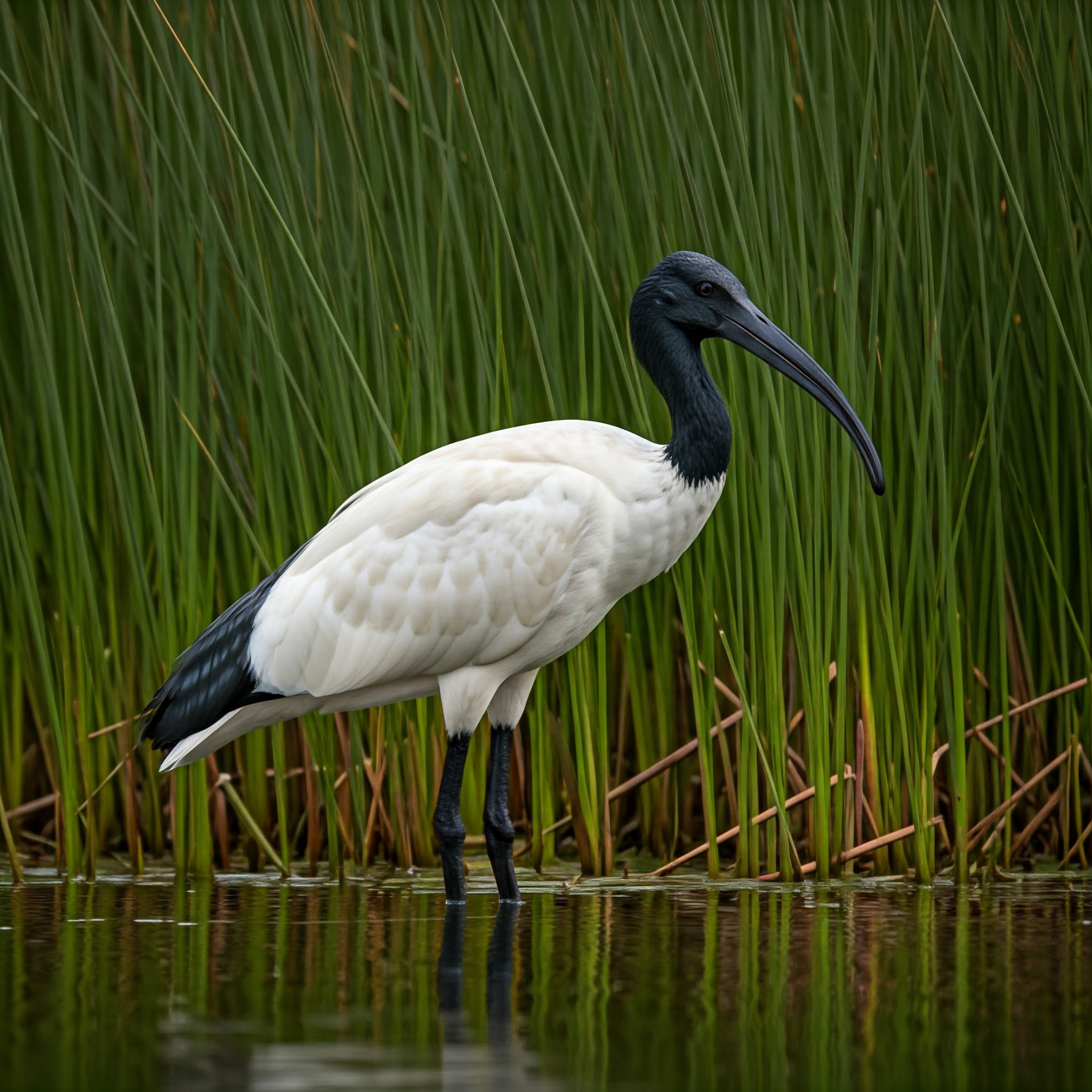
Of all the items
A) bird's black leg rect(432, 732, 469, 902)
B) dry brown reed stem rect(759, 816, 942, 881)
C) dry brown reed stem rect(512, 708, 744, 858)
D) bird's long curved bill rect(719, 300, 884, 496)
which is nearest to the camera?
bird's long curved bill rect(719, 300, 884, 496)

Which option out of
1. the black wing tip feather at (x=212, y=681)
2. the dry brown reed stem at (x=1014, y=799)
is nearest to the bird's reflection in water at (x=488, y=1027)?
the black wing tip feather at (x=212, y=681)

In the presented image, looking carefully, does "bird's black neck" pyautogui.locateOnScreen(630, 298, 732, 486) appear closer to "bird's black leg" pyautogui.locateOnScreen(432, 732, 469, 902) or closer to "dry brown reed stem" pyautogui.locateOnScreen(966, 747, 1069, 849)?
"bird's black leg" pyautogui.locateOnScreen(432, 732, 469, 902)

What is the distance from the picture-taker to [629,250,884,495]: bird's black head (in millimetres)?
5969

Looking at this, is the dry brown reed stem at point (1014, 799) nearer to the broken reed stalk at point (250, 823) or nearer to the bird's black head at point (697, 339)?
the bird's black head at point (697, 339)

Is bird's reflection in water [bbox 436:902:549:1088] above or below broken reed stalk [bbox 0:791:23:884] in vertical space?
below

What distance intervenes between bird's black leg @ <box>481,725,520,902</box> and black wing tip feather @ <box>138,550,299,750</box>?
2.76 feet

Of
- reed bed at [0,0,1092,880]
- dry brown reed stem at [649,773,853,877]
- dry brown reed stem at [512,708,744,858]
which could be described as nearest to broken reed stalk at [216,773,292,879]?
reed bed at [0,0,1092,880]

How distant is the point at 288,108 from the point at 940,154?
7.96ft

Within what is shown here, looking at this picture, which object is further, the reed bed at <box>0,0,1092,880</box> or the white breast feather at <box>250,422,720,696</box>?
the reed bed at <box>0,0,1092,880</box>

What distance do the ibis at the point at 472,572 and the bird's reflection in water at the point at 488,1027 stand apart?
1049 mm

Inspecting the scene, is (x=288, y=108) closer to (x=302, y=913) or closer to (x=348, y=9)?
(x=348, y=9)

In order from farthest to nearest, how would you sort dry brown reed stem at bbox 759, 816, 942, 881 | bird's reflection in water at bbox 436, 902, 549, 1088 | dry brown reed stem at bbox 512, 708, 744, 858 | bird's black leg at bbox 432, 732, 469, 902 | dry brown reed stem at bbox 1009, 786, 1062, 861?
dry brown reed stem at bbox 512, 708, 744, 858 < dry brown reed stem at bbox 1009, 786, 1062, 861 < dry brown reed stem at bbox 759, 816, 942, 881 < bird's black leg at bbox 432, 732, 469, 902 < bird's reflection in water at bbox 436, 902, 549, 1088

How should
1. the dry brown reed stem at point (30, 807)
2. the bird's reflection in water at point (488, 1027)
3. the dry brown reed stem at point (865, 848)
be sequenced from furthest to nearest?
the dry brown reed stem at point (30, 807), the dry brown reed stem at point (865, 848), the bird's reflection in water at point (488, 1027)

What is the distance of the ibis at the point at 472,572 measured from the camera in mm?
5898
